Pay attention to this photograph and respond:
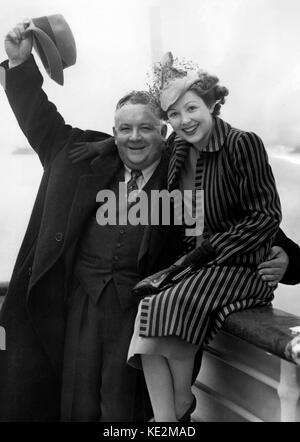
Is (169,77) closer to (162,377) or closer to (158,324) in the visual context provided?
(158,324)

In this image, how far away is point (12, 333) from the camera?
7.95ft

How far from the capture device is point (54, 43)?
2363mm

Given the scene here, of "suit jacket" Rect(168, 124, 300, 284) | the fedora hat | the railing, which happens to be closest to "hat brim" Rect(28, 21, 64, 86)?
the fedora hat

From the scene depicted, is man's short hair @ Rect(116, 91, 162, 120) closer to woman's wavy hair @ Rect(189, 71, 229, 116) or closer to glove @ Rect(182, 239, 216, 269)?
woman's wavy hair @ Rect(189, 71, 229, 116)

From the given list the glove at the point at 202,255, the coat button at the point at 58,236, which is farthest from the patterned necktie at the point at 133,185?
the glove at the point at 202,255

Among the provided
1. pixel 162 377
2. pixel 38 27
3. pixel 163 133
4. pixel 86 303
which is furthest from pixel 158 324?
pixel 38 27

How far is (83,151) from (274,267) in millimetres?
765

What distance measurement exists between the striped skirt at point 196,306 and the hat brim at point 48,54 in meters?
0.92

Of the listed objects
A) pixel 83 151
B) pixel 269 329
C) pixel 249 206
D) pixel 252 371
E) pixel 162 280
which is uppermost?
pixel 83 151

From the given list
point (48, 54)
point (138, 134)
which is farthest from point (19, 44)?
point (138, 134)

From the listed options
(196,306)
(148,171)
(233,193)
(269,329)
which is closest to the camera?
(269,329)

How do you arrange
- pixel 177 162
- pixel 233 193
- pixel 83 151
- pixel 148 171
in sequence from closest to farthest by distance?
1. pixel 233 193
2. pixel 177 162
3. pixel 148 171
4. pixel 83 151

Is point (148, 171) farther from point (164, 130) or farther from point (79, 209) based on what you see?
point (79, 209)

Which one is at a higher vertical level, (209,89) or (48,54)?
(48,54)
